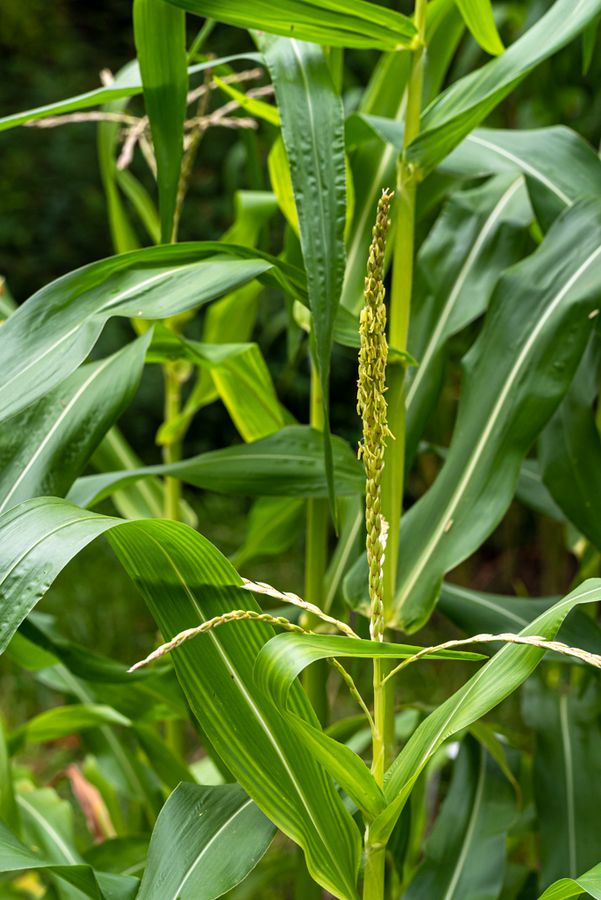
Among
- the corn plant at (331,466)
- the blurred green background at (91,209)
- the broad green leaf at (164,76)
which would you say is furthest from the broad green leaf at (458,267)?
the blurred green background at (91,209)

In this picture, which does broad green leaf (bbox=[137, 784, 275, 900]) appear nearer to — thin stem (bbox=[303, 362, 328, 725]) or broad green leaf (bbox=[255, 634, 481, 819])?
broad green leaf (bbox=[255, 634, 481, 819])

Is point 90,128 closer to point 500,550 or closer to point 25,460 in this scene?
point 500,550

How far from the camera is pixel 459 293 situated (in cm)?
79

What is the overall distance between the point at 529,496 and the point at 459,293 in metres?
0.26

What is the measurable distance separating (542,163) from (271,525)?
1.31 ft

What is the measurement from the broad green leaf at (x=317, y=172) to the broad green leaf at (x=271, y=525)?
0.36m

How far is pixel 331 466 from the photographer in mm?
524

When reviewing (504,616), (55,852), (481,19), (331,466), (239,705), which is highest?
(481,19)

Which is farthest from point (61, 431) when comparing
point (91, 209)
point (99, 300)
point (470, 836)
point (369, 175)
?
point (91, 209)

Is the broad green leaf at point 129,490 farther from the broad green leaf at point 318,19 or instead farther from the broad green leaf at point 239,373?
the broad green leaf at point 318,19

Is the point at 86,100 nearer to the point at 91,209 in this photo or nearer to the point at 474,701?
the point at 474,701

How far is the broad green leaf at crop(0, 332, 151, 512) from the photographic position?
617mm

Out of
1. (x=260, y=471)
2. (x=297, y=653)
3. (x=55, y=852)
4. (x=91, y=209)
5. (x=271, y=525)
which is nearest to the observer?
(x=297, y=653)

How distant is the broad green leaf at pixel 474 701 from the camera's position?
0.45 m
